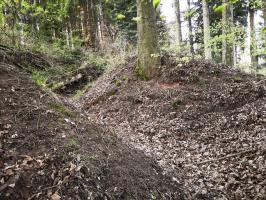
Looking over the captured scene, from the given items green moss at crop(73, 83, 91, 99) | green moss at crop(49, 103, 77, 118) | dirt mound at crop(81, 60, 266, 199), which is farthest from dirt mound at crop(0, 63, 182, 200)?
green moss at crop(73, 83, 91, 99)

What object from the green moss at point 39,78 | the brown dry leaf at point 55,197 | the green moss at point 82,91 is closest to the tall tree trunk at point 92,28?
the green moss at point 82,91

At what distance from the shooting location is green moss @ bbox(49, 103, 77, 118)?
16.6ft

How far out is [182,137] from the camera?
7188 millimetres

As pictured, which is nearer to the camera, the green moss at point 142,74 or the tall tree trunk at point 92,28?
the green moss at point 142,74

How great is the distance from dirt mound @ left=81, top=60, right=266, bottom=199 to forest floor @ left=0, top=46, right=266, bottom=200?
0.02 metres

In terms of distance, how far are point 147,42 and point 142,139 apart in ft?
12.8

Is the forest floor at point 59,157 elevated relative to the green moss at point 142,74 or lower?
lower

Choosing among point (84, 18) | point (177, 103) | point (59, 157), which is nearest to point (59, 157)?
point (59, 157)

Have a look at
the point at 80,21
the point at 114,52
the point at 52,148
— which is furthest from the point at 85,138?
the point at 80,21

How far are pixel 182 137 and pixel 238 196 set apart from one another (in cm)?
253

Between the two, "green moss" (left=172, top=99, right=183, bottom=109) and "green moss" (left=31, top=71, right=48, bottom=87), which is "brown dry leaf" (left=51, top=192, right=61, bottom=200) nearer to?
"green moss" (left=31, top=71, right=48, bottom=87)

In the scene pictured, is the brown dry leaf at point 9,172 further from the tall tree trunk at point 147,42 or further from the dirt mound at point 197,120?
the tall tree trunk at point 147,42

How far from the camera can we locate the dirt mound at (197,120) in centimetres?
530

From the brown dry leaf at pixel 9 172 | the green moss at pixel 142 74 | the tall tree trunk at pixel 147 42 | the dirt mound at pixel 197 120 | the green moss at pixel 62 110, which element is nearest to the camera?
the brown dry leaf at pixel 9 172
